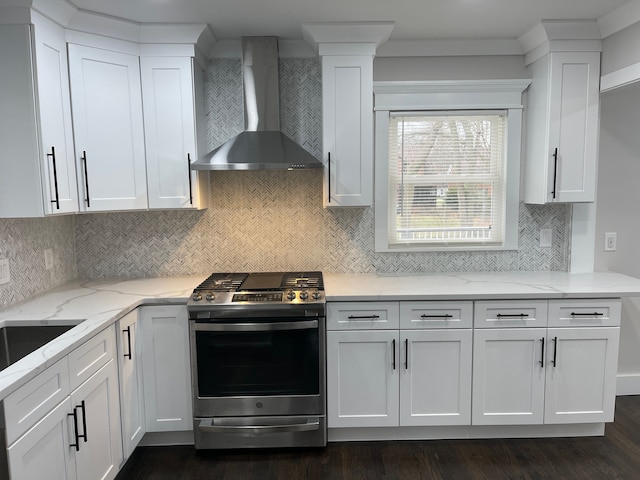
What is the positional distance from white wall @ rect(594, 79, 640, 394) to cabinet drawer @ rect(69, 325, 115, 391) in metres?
3.16

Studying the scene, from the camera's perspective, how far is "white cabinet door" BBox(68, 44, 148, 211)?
2486mm

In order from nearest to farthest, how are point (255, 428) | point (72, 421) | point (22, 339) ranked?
point (72, 421) < point (22, 339) < point (255, 428)

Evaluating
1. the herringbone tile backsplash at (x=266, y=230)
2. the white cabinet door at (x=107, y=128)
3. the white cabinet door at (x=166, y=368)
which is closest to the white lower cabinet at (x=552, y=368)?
the herringbone tile backsplash at (x=266, y=230)

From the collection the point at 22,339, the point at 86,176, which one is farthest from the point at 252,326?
the point at 86,176

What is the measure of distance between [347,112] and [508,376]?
6.04 feet

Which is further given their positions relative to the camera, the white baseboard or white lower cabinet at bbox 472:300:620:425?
the white baseboard

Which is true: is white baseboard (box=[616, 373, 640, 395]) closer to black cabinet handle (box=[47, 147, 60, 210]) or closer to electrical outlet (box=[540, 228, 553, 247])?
electrical outlet (box=[540, 228, 553, 247])

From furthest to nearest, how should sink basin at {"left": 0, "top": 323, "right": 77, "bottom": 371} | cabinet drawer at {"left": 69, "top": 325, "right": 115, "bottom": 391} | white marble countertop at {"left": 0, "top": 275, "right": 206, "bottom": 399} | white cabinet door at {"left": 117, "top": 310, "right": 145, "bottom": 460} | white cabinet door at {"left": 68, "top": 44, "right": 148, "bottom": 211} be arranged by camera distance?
white cabinet door at {"left": 68, "top": 44, "right": 148, "bottom": 211} → white cabinet door at {"left": 117, "top": 310, "right": 145, "bottom": 460} → sink basin at {"left": 0, "top": 323, "right": 77, "bottom": 371} → cabinet drawer at {"left": 69, "top": 325, "right": 115, "bottom": 391} → white marble countertop at {"left": 0, "top": 275, "right": 206, "bottom": 399}

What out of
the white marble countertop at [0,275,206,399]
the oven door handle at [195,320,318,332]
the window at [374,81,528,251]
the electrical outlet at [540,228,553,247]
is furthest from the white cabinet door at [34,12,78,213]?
the electrical outlet at [540,228,553,247]

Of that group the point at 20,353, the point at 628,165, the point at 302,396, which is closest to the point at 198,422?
the point at 302,396

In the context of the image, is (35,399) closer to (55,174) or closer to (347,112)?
(55,174)

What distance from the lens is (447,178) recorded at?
10.4 feet

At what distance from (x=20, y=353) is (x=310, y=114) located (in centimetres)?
215

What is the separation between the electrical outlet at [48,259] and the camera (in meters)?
2.74
